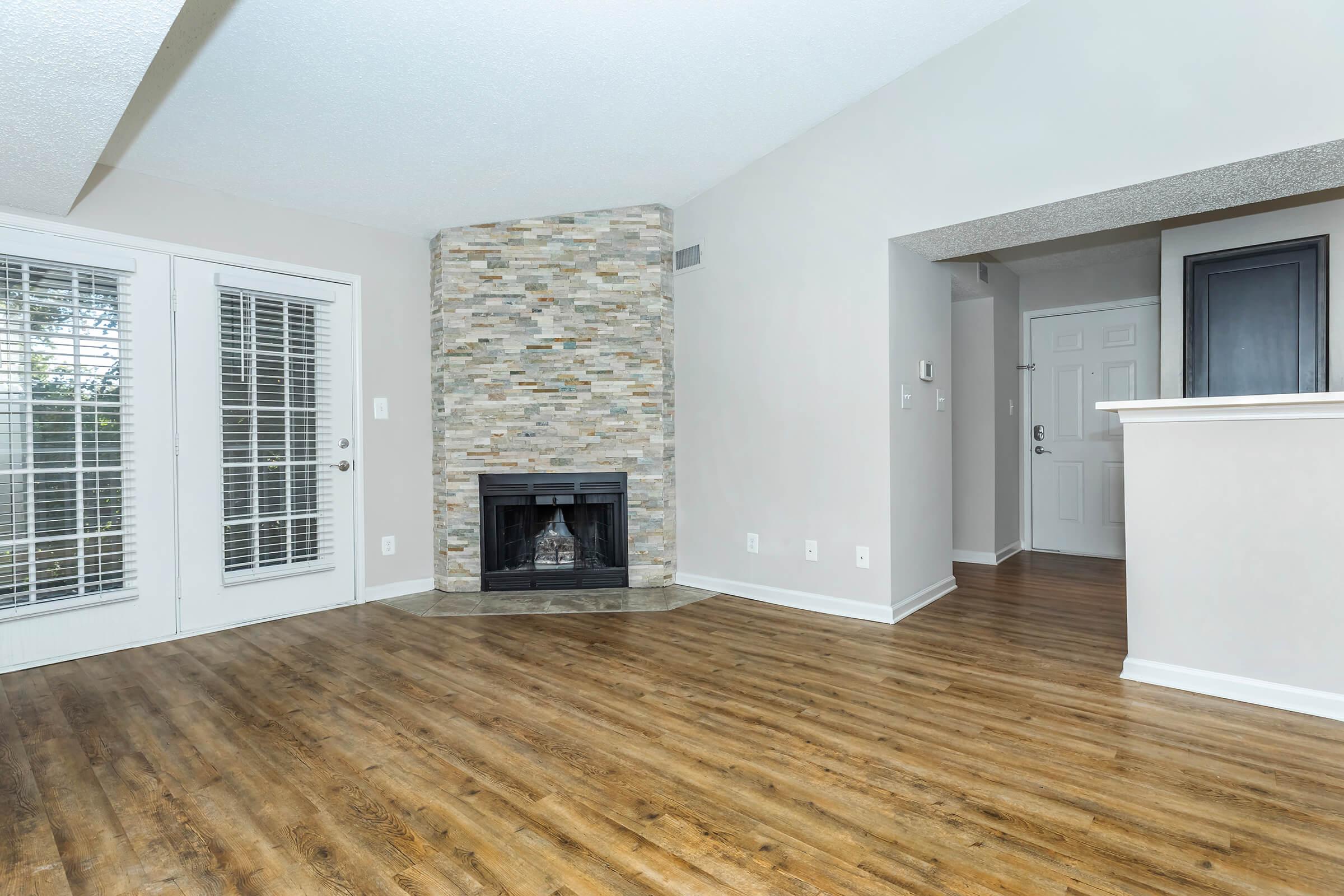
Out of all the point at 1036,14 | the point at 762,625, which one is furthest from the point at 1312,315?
the point at 762,625

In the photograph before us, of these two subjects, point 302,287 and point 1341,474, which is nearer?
point 1341,474

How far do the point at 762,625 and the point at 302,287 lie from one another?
3.30 meters

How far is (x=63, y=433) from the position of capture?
3.26 meters

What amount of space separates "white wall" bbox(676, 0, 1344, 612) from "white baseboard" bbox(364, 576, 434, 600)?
1742 millimetres

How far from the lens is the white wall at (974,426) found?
217 inches

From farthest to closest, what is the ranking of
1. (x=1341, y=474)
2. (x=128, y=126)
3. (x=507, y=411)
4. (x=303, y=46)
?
(x=507, y=411) < (x=128, y=126) < (x=303, y=46) < (x=1341, y=474)

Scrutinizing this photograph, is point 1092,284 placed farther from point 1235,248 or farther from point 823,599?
point 823,599

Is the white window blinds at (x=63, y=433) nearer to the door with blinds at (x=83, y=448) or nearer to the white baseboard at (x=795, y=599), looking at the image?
the door with blinds at (x=83, y=448)

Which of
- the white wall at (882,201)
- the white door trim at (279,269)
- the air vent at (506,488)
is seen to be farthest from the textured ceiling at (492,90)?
the air vent at (506,488)

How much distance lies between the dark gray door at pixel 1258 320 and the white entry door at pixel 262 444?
508 centimetres

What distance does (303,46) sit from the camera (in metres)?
2.65

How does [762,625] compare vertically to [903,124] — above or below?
below

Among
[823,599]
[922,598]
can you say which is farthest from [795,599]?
[922,598]

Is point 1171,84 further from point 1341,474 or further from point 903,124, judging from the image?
point 1341,474
